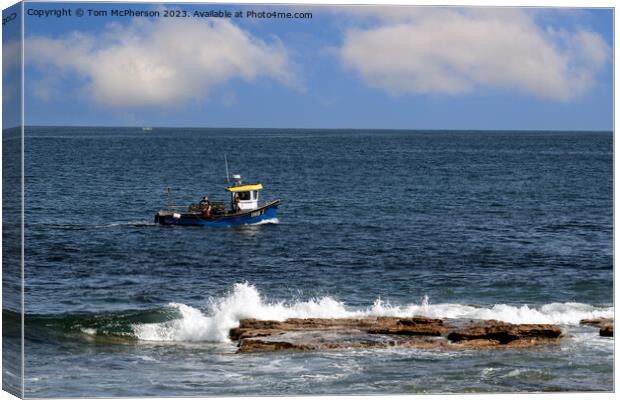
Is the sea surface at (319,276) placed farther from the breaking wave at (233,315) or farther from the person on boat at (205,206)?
the person on boat at (205,206)

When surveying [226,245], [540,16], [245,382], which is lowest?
[245,382]

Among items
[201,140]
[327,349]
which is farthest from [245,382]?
[201,140]

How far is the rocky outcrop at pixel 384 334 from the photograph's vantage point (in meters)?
28.9

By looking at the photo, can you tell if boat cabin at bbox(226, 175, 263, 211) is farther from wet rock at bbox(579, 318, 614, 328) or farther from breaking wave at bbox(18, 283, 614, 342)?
wet rock at bbox(579, 318, 614, 328)

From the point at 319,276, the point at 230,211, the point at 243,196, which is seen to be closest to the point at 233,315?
the point at 319,276

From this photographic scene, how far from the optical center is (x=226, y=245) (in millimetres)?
30750

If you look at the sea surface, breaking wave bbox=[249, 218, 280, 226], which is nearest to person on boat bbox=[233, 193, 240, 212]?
the sea surface

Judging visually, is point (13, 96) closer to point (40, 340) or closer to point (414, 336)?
point (40, 340)

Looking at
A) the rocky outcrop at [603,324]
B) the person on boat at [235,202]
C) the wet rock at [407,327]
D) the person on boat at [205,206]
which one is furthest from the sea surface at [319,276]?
the person on boat at [205,206]

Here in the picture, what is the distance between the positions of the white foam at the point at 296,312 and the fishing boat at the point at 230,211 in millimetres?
3137

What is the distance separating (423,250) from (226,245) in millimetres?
4520

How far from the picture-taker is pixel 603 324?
97.9ft

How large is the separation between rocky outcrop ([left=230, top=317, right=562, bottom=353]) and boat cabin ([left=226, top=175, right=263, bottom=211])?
5934 mm

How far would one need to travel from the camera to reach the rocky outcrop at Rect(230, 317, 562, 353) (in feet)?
94.8
